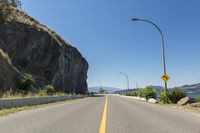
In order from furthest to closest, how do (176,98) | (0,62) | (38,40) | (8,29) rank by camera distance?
(38,40)
(8,29)
(0,62)
(176,98)

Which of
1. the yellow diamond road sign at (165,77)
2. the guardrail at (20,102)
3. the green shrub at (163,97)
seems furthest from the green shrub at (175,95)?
the guardrail at (20,102)

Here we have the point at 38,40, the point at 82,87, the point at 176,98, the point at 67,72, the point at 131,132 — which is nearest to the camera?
the point at 131,132

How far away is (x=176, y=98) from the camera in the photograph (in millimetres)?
36031

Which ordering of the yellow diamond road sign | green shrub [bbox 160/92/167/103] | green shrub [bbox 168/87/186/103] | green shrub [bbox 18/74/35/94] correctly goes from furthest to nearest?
1. green shrub [bbox 18/74/35/94]
2. green shrub [bbox 168/87/186/103]
3. green shrub [bbox 160/92/167/103]
4. the yellow diamond road sign

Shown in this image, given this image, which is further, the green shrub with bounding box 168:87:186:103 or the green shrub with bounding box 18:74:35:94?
the green shrub with bounding box 18:74:35:94

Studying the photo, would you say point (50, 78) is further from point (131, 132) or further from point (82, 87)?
point (131, 132)

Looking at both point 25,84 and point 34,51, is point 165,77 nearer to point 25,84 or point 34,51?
point 25,84

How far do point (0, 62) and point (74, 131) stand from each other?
3905 centimetres

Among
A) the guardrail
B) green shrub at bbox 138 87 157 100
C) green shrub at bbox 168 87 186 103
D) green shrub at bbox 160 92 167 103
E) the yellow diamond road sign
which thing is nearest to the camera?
the guardrail

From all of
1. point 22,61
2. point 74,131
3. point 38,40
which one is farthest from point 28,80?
point 74,131

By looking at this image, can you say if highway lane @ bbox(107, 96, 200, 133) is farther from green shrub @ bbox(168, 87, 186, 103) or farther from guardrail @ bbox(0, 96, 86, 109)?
green shrub @ bbox(168, 87, 186, 103)

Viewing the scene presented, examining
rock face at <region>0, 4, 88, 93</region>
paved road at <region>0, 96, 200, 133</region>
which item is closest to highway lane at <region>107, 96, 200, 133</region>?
paved road at <region>0, 96, 200, 133</region>

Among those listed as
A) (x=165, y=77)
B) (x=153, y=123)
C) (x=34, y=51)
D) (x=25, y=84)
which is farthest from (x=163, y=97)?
(x=34, y=51)

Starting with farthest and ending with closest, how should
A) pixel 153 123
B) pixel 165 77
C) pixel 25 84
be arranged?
pixel 25 84 → pixel 165 77 → pixel 153 123
